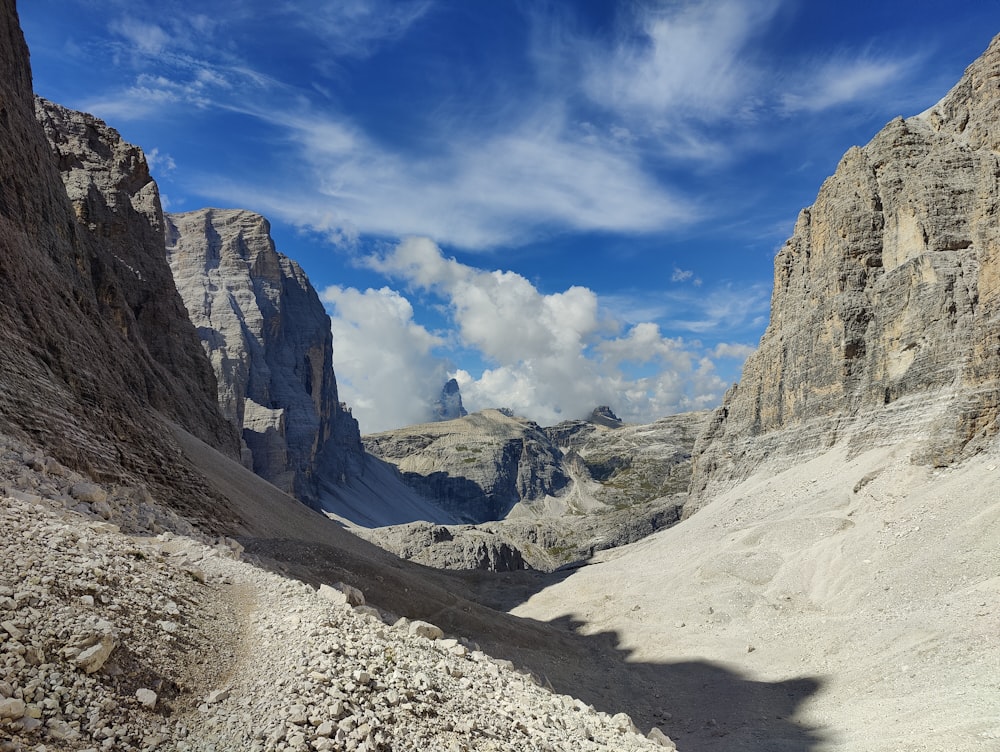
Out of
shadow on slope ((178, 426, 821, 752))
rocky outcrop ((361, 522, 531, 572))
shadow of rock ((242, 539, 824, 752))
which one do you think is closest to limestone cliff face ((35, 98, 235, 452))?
rocky outcrop ((361, 522, 531, 572))

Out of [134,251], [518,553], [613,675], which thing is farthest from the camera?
[518,553]

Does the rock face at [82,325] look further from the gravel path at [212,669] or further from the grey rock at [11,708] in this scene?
the grey rock at [11,708]

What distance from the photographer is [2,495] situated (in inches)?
388

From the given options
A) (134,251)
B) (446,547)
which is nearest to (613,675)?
(446,547)

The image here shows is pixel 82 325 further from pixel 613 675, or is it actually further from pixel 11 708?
pixel 613 675

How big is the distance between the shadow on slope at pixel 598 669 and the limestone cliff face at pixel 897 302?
17.0 metres

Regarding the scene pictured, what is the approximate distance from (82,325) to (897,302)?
5093 cm

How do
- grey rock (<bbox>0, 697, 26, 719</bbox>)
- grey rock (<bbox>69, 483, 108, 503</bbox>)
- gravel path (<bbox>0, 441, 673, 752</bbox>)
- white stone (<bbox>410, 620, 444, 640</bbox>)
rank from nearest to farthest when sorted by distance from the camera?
grey rock (<bbox>0, 697, 26, 719</bbox>)
gravel path (<bbox>0, 441, 673, 752</bbox>)
white stone (<bbox>410, 620, 444, 640</bbox>)
grey rock (<bbox>69, 483, 108, 503</bbox>)

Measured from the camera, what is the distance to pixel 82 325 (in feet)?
87.1

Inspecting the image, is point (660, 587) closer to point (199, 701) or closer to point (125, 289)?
point (199, 701)

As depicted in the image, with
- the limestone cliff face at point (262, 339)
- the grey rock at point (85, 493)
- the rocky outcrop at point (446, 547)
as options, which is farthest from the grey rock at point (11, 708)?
the limestone cliff face at point (262, 339)

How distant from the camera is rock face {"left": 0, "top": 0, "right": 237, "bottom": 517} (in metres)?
18.2

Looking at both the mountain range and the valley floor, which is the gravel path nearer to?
the mountain range

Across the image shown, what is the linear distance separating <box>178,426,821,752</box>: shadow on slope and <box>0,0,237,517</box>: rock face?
18.3 ft
